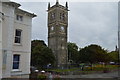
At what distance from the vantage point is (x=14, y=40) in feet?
65.5

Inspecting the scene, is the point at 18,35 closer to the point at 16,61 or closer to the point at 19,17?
the point at 19,17

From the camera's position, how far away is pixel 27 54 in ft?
70.3

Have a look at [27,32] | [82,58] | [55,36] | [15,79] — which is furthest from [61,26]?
[15,79]

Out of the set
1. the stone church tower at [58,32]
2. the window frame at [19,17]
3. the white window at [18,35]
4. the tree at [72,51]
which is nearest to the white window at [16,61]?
the white window at [18,35]

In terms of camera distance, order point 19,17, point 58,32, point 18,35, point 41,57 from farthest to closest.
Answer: point 58,32, point 41,57, point 19,17, point 18,35

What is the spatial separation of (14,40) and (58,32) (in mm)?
42674

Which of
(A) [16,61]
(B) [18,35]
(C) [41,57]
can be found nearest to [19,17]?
(B) [18,35]

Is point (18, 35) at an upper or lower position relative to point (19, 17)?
lower

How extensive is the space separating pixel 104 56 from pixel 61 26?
23429 millimetres

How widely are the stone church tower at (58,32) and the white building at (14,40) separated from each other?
37.2 meters

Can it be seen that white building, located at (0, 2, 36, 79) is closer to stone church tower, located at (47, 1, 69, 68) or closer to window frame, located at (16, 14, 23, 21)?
window frame, located at (16, 14, 23, 21)

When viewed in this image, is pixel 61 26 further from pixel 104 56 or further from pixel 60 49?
pixel 104 56

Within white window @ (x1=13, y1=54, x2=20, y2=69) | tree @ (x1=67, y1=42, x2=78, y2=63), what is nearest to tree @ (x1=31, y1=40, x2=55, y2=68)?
white window @ (x1=13, y1=54, x2=20, y2=69)

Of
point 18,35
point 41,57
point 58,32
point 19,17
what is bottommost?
point 41,57
